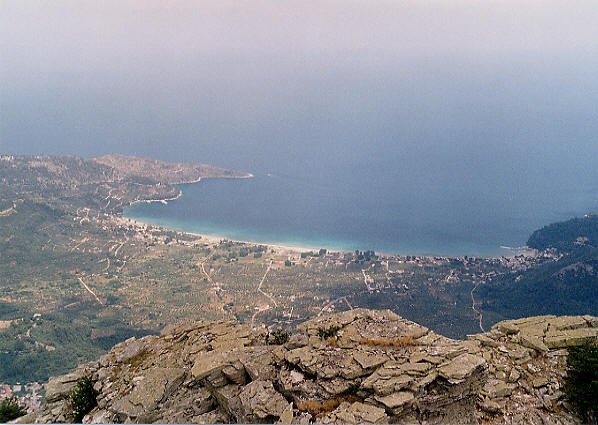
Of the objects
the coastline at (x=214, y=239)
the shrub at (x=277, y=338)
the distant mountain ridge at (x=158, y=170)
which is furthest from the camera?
the distant mountain ridge at (x=158, y=170)

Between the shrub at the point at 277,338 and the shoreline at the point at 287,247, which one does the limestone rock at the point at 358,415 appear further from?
the shoreline at the point at 287,247

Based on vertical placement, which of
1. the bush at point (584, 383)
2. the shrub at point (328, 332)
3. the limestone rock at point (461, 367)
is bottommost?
the bush at point (584, 383)

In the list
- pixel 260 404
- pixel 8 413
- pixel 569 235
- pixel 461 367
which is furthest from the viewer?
pixel 569 235

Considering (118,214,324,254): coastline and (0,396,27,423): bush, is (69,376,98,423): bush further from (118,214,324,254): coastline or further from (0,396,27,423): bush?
(118,214,324,254): coastline

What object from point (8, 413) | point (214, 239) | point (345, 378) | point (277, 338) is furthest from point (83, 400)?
point (214, 239)

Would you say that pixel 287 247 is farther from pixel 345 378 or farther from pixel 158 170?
pixel 158 170

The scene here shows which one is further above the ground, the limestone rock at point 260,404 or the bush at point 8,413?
the limestone rock at point 260,404

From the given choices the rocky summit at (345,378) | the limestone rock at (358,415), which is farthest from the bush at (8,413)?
the limestone rock at (358,415)
